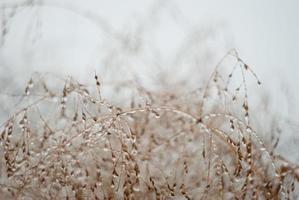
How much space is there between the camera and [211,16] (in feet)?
6.05

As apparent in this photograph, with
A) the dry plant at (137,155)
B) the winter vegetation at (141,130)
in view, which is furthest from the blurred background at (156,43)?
the dry plant at (137,155)

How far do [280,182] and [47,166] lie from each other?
471mm

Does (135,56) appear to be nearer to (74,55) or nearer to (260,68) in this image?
(74,55)

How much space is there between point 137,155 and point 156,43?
0.75m

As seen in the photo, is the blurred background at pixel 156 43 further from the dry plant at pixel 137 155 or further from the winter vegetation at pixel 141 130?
the dry plant at pixel 137 155

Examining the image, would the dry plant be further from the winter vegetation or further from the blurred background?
the blurred background

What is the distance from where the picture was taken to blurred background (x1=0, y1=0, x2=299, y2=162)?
1593 mm

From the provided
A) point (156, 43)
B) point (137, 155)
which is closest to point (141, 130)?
point (137, 155)

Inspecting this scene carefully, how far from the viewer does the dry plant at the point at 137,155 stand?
0.98 m

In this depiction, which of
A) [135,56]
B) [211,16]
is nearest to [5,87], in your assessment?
[135,56]

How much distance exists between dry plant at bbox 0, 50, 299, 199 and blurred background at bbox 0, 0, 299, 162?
0.45ft

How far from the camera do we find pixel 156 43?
1767mm

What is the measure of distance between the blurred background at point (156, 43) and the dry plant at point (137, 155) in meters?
0.14

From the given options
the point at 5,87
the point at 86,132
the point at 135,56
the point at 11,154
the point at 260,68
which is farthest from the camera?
the point at 260,68
